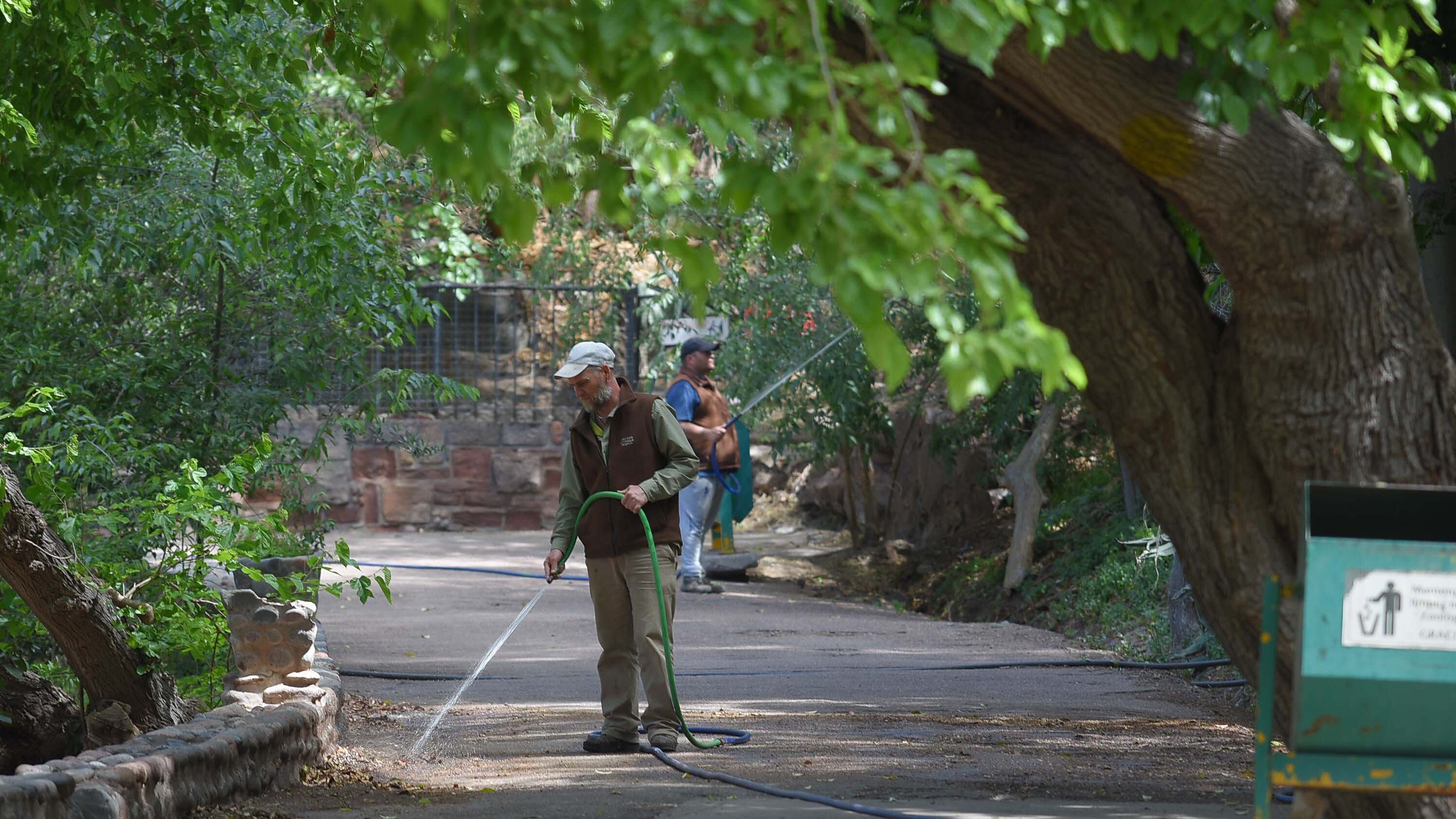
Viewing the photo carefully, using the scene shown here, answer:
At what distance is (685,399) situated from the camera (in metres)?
11.5

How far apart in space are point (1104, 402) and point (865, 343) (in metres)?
1.69

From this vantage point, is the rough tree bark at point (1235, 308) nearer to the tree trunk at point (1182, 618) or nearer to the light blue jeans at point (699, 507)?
the tree trunk at point (1182, 618)

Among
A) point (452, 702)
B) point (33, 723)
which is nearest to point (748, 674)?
point (452, 702)

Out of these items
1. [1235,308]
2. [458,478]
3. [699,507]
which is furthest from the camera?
[458,478]

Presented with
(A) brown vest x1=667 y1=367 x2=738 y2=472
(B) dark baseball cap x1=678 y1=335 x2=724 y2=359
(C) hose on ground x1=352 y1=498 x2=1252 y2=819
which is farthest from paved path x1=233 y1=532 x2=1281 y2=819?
(B) dark baseball cap x1=678 y1=335 x2=724 y2=359

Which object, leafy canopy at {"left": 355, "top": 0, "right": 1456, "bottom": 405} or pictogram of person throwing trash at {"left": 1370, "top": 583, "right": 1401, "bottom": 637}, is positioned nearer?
leafy canopy at {"left": 355, "top": 0, "right": 1456, "bottom": 405}

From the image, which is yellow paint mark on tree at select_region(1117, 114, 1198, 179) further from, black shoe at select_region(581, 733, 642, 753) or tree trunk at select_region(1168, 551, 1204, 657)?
tree trunk at select_region(1168, 551, 1204, 657)

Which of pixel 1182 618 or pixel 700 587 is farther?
pixel 700 587

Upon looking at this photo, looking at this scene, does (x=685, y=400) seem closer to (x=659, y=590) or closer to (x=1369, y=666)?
(x=659, y=590)

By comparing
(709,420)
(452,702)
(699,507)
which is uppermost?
(709,420)

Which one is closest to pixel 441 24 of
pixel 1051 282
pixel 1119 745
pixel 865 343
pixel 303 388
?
pixel 865 343

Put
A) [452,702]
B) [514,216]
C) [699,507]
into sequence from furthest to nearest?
[699,507] → [452,702] → [514,216]

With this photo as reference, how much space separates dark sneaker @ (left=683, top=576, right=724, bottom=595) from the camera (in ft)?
41.8

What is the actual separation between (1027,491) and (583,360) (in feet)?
22.9
